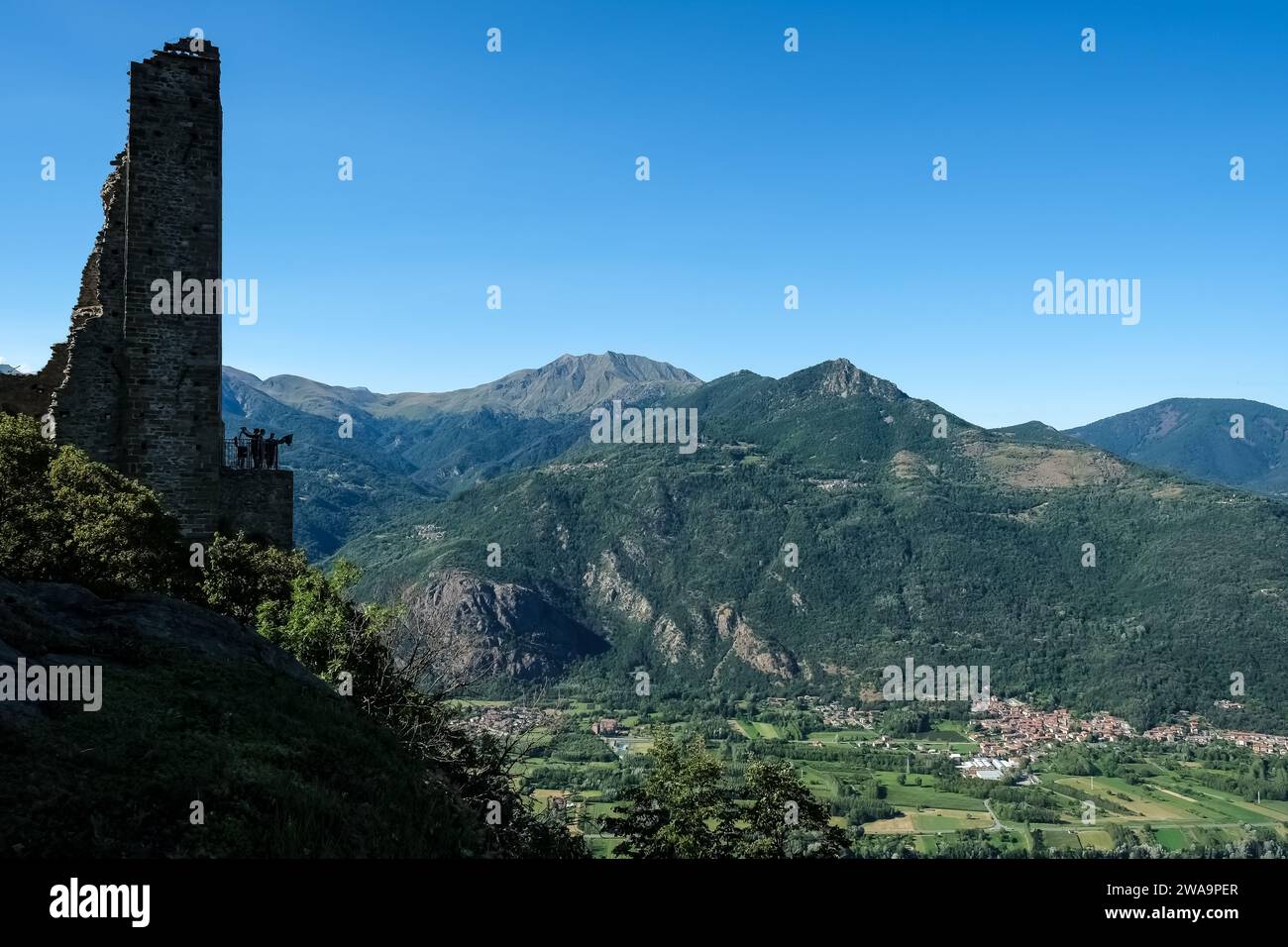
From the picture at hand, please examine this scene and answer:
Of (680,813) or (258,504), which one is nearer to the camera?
(680,813)

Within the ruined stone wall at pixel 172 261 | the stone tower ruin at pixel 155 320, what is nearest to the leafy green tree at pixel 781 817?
the stone tower ruin at pixel 155 320

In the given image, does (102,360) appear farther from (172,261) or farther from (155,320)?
(172,261)

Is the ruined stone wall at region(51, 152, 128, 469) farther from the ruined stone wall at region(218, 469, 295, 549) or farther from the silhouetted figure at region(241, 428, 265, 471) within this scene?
the silhouetted figure at region(241, 428, 265, 471)

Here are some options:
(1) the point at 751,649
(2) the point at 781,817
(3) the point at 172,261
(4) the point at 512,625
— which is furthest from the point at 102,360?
(1) the point at 751,649
